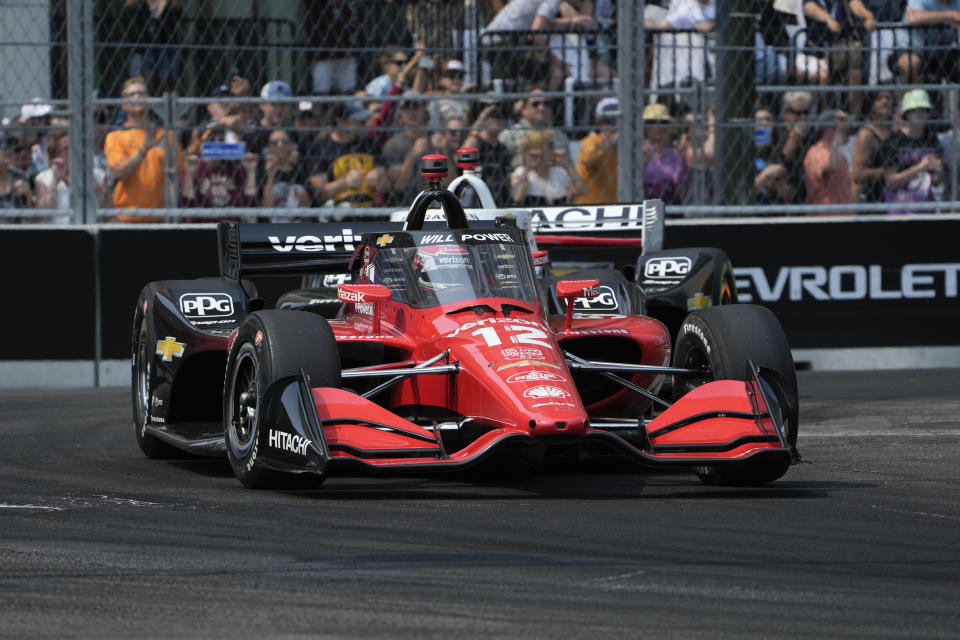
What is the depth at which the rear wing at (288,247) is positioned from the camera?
8.90m

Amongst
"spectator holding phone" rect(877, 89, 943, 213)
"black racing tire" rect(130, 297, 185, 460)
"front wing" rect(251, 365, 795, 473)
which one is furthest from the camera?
"spectator holding phone" rect(877, 89, 943, 213)

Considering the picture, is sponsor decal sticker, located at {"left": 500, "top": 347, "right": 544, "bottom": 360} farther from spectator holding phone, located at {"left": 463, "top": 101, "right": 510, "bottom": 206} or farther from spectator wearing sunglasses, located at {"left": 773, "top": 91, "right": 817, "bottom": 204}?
spectator wearing sunglasses, located at {"left": 773, "top": 91, "right": 817, "bottom": 204}

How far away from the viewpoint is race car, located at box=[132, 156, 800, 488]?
6527mm

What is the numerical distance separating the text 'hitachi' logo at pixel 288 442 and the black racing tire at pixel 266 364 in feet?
0.32

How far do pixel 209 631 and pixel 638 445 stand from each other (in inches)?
112

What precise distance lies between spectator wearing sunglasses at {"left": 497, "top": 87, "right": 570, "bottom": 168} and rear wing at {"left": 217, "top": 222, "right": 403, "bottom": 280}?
3042 millimetres

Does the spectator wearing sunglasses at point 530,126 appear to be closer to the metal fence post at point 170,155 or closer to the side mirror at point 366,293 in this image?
the metal fence post at point 170,155

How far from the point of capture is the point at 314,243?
905 cm

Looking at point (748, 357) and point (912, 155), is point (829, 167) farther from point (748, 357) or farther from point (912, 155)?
point (748, 357)

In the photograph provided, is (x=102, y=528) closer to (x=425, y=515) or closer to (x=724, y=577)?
(x=425, y=515)

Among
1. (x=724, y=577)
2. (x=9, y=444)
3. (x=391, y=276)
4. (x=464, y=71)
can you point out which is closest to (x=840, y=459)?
(x=391, y=276)

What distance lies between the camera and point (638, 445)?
6.85 meters

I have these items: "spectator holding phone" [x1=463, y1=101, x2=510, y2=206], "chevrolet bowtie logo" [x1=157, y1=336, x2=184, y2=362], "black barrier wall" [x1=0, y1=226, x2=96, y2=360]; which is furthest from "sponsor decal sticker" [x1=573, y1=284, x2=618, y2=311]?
"black barrier wall" [x1=0, y1=226, x2=96, y2=360]

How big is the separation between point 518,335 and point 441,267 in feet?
2.02
